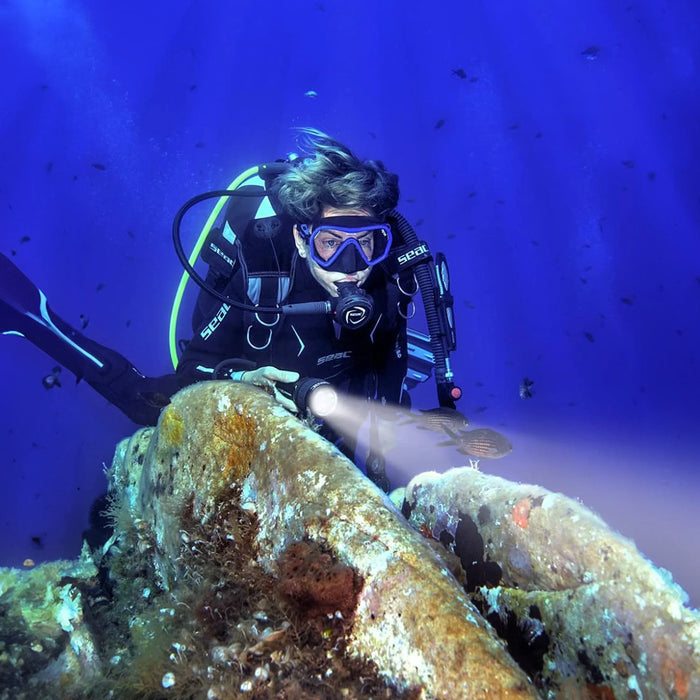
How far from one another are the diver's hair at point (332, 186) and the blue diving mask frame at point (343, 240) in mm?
154

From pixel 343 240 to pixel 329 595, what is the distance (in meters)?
2.82

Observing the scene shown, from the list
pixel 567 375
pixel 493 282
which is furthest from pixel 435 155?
pixel 567 375

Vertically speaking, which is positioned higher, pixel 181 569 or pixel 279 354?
pixel 279 354

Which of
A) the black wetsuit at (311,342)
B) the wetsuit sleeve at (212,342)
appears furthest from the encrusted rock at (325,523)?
the black wetsuit at (311,342)

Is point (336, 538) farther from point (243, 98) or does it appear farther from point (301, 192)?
point (243, 98)

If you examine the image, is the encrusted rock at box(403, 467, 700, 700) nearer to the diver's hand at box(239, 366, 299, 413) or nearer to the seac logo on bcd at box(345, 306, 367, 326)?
the diver's hand at box(239, 366, 299, 413)

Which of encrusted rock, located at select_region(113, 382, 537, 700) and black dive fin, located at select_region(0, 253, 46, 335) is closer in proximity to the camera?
encrusted rock, located at select_region(113, 382, 537, 700)

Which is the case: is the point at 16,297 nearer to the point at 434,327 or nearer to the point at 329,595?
the point at 434,327

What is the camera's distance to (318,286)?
4.27m

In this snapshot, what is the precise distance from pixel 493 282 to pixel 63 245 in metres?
10.1

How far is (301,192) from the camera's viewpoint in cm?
392

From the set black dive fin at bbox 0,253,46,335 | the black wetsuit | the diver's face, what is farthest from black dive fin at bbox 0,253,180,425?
the diver's face

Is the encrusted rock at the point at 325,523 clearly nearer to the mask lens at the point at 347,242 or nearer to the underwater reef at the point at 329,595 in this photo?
the underwater reef at the point at 329,595

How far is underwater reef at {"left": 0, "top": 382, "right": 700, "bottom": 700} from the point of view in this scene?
156cm
